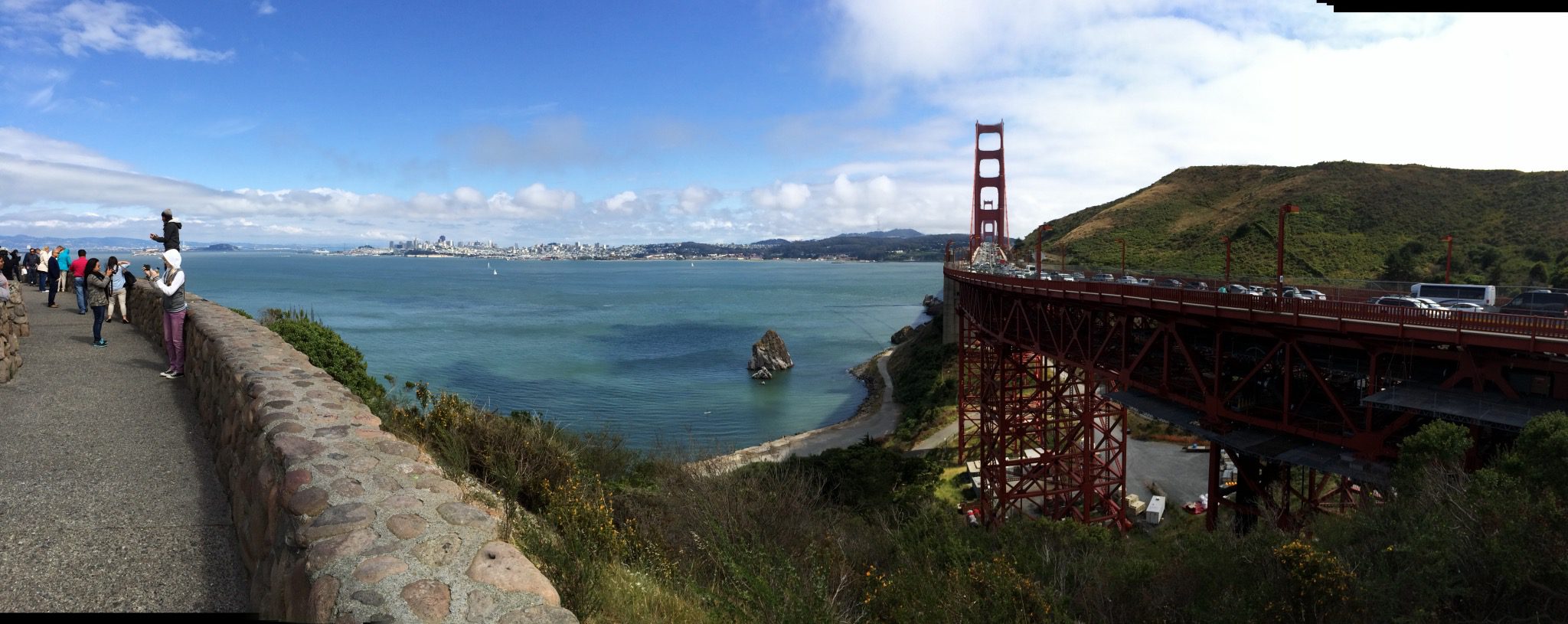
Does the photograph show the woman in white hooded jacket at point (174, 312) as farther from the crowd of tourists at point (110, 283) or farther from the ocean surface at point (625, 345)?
the ocean surface at point (625, 345)

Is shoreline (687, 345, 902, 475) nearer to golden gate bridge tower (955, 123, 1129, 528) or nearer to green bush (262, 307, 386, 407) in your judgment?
golden gate bridge tower (955, 123, 1129, 528)

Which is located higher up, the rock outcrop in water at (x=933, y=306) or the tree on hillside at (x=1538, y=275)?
the tree on hillside at (x=1538, y=275)

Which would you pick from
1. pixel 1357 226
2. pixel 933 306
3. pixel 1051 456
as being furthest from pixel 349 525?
pixel 1357 226

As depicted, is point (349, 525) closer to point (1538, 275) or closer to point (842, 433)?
point (842, 433)

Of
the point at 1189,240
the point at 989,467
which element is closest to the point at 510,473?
the point at 989,467

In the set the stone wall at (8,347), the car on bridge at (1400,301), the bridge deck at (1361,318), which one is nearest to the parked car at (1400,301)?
the car on bridge at (1400,301)

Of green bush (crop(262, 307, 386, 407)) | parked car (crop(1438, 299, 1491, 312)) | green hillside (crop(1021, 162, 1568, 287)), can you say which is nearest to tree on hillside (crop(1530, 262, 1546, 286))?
green hillside (crop(1021, 162, 1568, 287))

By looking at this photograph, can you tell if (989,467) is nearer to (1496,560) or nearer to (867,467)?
(867,467)
